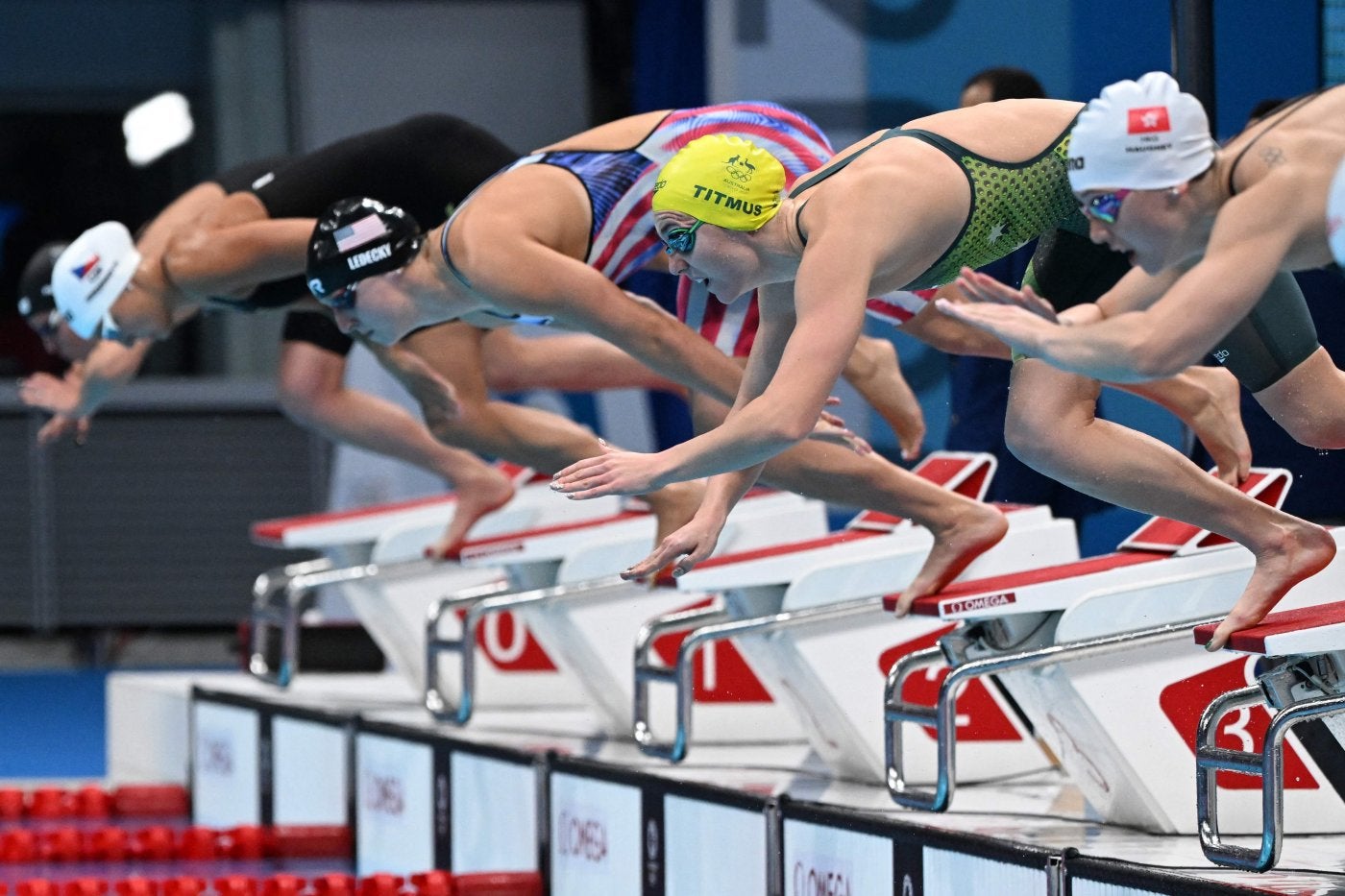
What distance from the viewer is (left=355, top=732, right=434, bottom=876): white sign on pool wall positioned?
6.40 meters

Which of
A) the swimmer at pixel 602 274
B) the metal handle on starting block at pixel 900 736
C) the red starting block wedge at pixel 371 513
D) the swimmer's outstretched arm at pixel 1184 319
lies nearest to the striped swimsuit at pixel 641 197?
the swimmer at pixel 602 274

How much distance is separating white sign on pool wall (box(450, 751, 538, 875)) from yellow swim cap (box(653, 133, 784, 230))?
2.39 metres

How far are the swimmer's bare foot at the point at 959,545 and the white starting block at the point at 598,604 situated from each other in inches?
53.2

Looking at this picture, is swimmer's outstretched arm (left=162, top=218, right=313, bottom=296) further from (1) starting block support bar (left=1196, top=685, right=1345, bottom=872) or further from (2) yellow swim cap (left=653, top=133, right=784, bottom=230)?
(1) starting block support bar (left=1196, top=685, right=1345, bottom=872)

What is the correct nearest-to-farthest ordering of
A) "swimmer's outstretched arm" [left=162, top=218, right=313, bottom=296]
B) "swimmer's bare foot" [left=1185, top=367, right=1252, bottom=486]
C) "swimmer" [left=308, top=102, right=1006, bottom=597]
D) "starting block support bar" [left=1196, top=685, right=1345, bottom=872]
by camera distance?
"starting block support bar" [left=1196, top=685, right=1345, bottom=872], "swimmer's bare foot" [left=1185, top=367, right=1252, bottom=486], "swimmer" [left=308, top=102, right=1006, bottom=597], "swimmer's outstretched arm" [left=162, top=218, right=313, bottom=296]

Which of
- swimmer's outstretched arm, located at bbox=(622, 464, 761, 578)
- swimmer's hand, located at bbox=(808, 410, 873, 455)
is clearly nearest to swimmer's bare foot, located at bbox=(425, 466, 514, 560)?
swimmer's hand, located at bbox=(808, 410, 873, 455)

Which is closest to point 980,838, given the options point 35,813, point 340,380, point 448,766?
point 448,766

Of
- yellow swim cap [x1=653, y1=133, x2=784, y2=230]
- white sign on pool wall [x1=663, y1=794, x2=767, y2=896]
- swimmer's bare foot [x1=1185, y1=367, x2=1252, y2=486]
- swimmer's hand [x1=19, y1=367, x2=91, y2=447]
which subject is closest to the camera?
yellow swim cap [x1=653, y1=133, x2=784, y2=230]

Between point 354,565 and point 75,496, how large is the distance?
15.0 feet

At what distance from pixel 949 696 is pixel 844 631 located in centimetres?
93

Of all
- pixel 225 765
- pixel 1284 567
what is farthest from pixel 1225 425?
pixel 225 765

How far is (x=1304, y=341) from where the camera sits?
11.8 ft

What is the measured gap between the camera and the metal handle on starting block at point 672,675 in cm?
502

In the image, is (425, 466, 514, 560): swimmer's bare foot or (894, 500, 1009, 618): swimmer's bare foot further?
(425, 466, 514, 560): swimmer's bare foot
